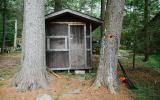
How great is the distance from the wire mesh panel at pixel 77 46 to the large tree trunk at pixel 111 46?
3.61m

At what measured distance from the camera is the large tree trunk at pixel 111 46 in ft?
29.2

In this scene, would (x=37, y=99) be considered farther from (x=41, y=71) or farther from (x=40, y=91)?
(x=41, y=71)

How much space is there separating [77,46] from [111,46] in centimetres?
387

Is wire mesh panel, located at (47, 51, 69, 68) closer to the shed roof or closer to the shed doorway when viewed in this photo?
the shed doorway

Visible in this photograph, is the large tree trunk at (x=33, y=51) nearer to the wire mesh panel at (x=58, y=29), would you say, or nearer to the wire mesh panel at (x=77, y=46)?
the wire mesh panel at (x=58, y=29)

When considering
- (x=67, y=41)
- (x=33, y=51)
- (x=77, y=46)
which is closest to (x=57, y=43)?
(x=67, y=41)

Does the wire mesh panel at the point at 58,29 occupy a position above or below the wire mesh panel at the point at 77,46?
above

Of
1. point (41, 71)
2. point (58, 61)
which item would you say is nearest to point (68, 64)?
point (58, 61)

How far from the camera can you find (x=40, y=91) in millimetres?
8492

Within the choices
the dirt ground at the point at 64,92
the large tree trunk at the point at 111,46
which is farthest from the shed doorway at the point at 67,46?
the large tree trunk at the point at 111,46

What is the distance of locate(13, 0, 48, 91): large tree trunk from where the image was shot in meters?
8.70

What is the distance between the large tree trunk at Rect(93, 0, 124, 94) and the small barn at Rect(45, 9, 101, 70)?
11.1 ft

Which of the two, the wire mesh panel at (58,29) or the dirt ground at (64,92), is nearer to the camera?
the dirt ground at (64,92)

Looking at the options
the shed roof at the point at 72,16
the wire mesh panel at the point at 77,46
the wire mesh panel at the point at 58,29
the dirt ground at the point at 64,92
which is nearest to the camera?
the dirt ground at the point at 64,92
